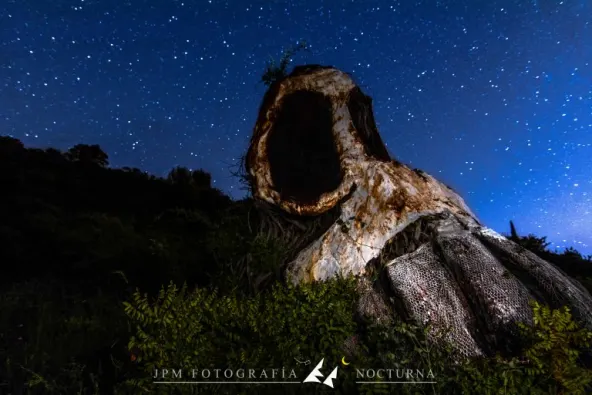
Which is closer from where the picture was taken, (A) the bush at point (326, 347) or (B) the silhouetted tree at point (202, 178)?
(A) the bush at point (326, 347)

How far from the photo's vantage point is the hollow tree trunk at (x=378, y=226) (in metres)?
3.70

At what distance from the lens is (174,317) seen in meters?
3.90

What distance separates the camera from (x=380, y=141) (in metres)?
7.09

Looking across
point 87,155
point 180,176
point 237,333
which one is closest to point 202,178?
point 180,176

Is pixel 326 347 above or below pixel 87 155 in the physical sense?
below

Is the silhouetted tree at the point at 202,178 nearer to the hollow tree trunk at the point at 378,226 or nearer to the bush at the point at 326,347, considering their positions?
the hollow tree trunk at the point at 378,226

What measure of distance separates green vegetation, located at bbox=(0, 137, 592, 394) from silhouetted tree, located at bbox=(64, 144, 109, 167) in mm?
1929

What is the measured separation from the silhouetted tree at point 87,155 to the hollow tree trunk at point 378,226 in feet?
19.9

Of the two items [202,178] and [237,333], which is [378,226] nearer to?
[237,333]

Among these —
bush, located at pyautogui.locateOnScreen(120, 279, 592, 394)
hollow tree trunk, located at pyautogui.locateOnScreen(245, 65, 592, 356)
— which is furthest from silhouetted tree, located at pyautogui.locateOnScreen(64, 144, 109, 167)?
bush, located at pyautogui.locateOnScreen(120, 279, 592, 394)

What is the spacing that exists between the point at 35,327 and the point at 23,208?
3486mm

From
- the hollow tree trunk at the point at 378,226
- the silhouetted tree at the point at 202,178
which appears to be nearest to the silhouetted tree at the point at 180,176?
the silhouetted tree at the point at 202,178

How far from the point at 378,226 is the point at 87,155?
350 inches

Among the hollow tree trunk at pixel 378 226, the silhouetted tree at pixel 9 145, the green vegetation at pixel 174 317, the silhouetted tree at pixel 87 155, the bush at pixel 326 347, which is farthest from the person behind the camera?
the silhouetted tree at pixel 87 155
